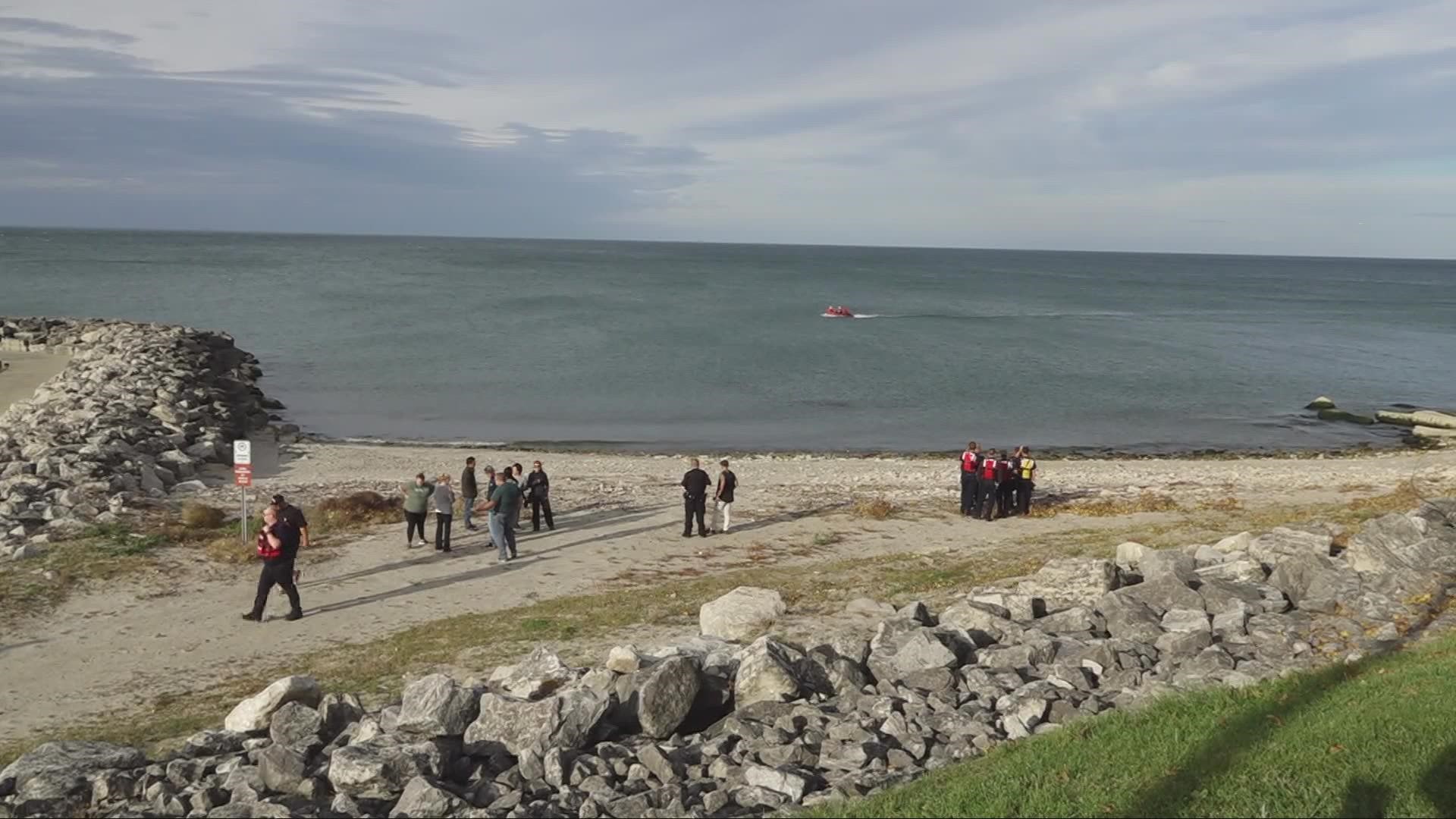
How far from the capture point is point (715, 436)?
40.1 meters

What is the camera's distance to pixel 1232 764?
7332 millimetres

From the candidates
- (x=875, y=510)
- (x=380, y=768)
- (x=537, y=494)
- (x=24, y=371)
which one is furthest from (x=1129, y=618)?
(x=24, y=371)

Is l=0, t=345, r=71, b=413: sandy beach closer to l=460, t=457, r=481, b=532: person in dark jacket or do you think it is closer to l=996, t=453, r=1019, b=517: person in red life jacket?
l=460, t=457, r=481, b=532: person in dark jacket

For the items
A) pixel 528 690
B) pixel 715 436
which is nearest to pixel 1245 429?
pixel 715 436

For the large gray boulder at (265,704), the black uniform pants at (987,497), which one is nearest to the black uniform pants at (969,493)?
the black uniform pants at (987,497)

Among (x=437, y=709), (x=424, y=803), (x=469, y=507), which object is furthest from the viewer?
(x=469, y=507)

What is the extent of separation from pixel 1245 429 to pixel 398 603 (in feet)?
123

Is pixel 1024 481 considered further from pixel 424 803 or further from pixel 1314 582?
pixel 424 803

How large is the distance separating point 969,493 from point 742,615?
11.0 meters

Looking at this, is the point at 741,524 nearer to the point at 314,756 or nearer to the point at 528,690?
the point at 528,690

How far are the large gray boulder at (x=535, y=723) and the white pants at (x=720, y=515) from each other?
12.4 meters

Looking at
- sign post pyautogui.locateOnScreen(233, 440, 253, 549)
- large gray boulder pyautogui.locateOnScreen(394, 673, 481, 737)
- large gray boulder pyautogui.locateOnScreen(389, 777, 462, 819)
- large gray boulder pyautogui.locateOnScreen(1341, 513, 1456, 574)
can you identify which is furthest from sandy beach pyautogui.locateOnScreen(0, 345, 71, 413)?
large gray boulder pyautogui.locateOnScreen(1341, 513, 1456, 574)

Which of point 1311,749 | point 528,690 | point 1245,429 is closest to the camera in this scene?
point 1311,749

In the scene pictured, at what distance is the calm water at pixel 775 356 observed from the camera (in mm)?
42812
